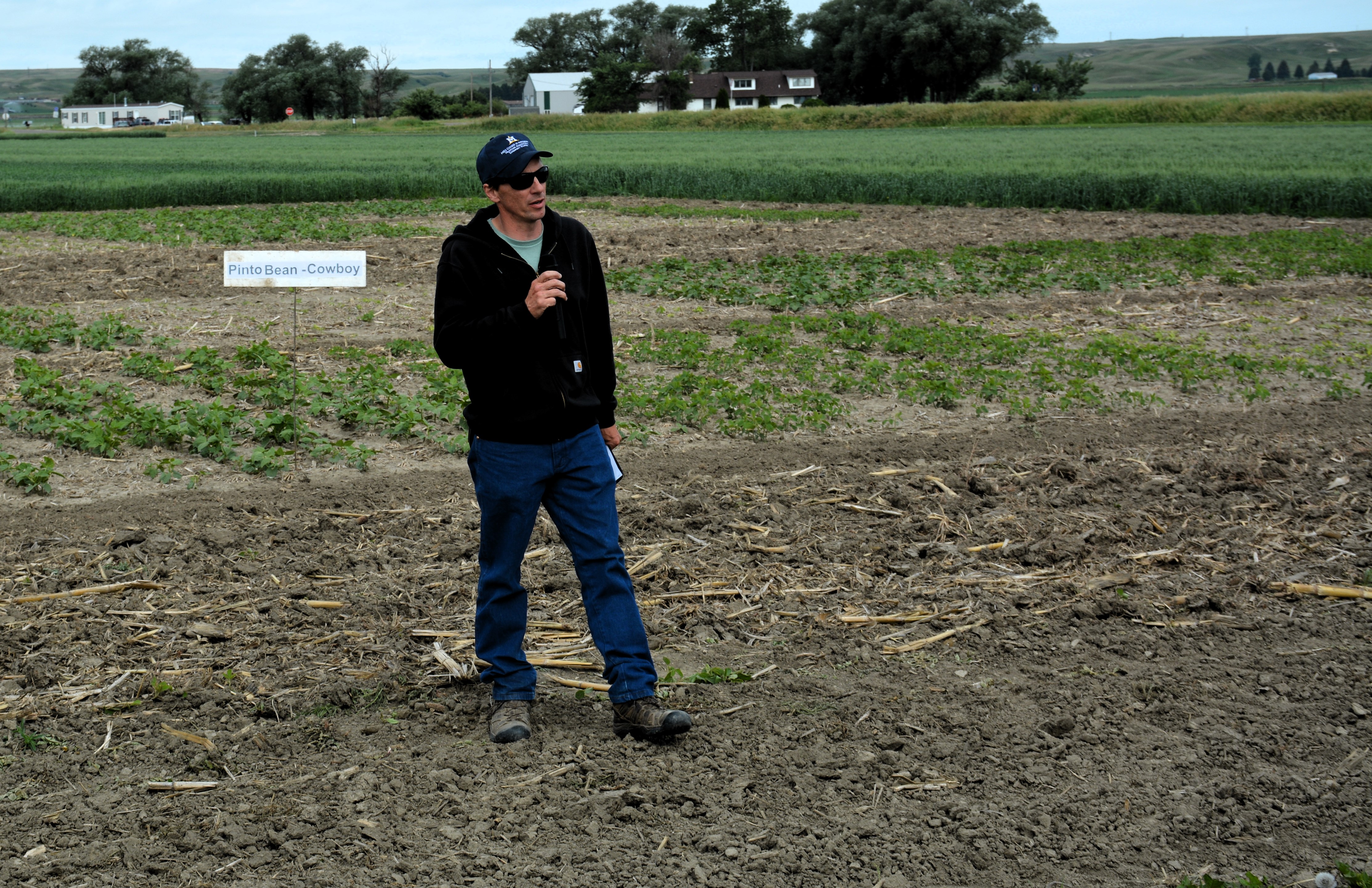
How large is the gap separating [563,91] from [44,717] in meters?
110

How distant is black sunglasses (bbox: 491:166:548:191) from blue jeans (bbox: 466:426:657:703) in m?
0.90

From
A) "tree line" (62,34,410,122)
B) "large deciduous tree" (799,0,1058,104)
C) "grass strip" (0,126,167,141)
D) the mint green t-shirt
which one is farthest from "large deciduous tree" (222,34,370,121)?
the mint green t-shirt

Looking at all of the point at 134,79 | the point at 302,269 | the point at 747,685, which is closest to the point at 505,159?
the point at 747,685

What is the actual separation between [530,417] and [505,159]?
891 mm

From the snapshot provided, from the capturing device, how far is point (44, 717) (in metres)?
4.24

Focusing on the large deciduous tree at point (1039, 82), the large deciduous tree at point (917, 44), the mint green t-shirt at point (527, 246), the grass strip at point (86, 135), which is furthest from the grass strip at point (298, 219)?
the large deciduous tree at point (917, 44)

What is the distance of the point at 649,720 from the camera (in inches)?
159

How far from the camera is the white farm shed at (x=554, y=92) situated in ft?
353

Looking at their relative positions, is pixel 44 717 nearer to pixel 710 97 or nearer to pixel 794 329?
pixel 794 329

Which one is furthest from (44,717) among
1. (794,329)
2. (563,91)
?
(563,91)

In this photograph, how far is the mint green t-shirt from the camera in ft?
13.2

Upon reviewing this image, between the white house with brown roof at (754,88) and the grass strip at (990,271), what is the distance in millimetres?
84223

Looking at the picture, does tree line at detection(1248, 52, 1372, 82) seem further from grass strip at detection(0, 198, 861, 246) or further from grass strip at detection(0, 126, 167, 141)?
grass strip at detection(0, 198, 861, 246)

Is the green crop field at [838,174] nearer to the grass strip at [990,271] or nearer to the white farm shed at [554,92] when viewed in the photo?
the grass strip at [990,271]
